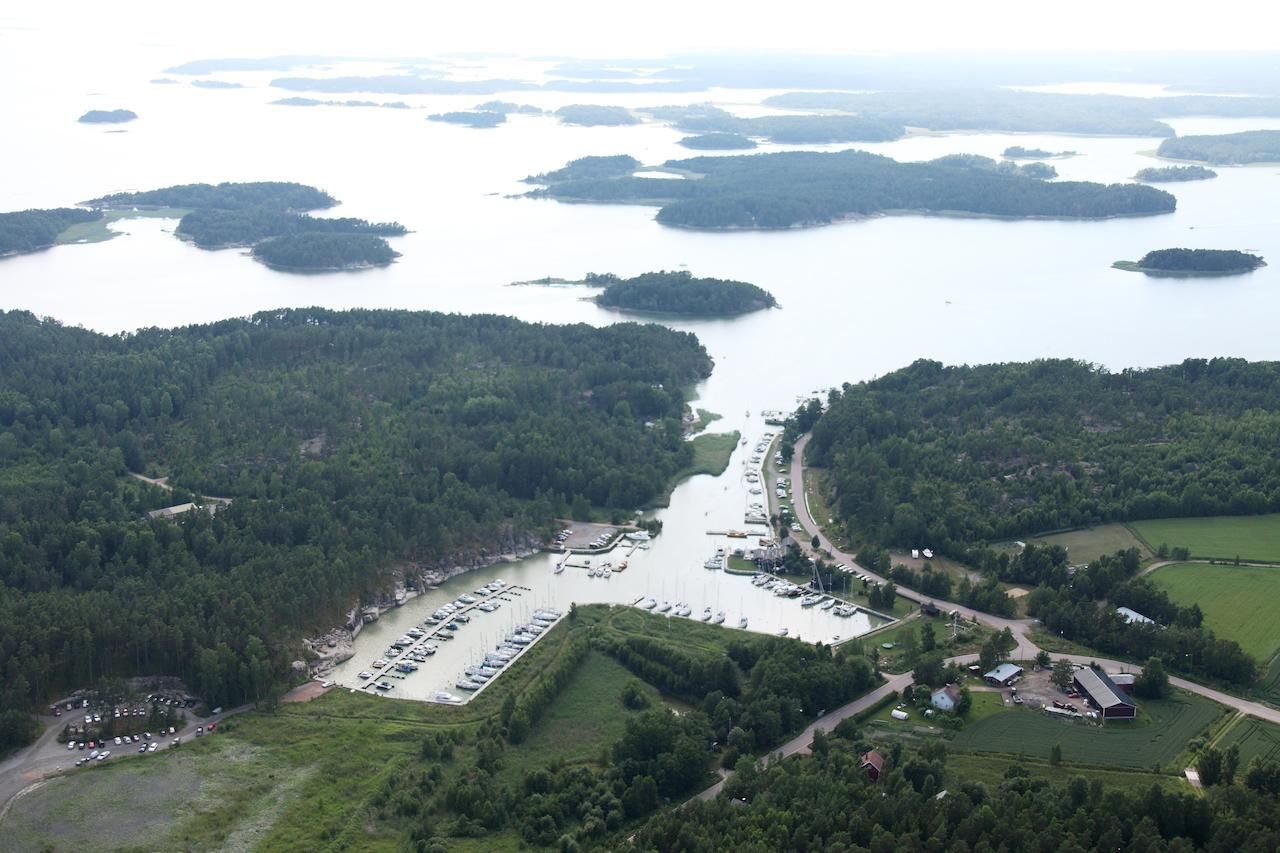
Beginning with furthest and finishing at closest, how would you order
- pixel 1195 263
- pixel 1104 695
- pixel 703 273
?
pixel 1195 263 < pixel 703 273 < pixel 1104 695

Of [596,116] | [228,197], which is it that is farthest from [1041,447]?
[596,116]

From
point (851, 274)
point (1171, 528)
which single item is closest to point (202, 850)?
point (1171, 528)

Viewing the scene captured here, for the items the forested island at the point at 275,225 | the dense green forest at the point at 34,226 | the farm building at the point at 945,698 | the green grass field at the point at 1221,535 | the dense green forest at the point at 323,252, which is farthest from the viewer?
the dense green forest at the point at 34,226

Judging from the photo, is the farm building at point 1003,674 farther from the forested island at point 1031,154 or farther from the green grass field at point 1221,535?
the forested island at point 1031,154

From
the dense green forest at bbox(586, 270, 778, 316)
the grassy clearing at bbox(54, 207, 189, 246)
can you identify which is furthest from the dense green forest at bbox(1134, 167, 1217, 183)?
the grassy clearing at bbox(54, 207, 189, 246)

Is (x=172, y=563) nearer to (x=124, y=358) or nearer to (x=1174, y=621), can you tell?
(x=124, y=358)

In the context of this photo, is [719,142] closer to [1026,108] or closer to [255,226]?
[255,226]

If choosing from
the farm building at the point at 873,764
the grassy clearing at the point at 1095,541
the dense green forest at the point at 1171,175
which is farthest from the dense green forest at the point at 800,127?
the farm building at the point at 873,764
